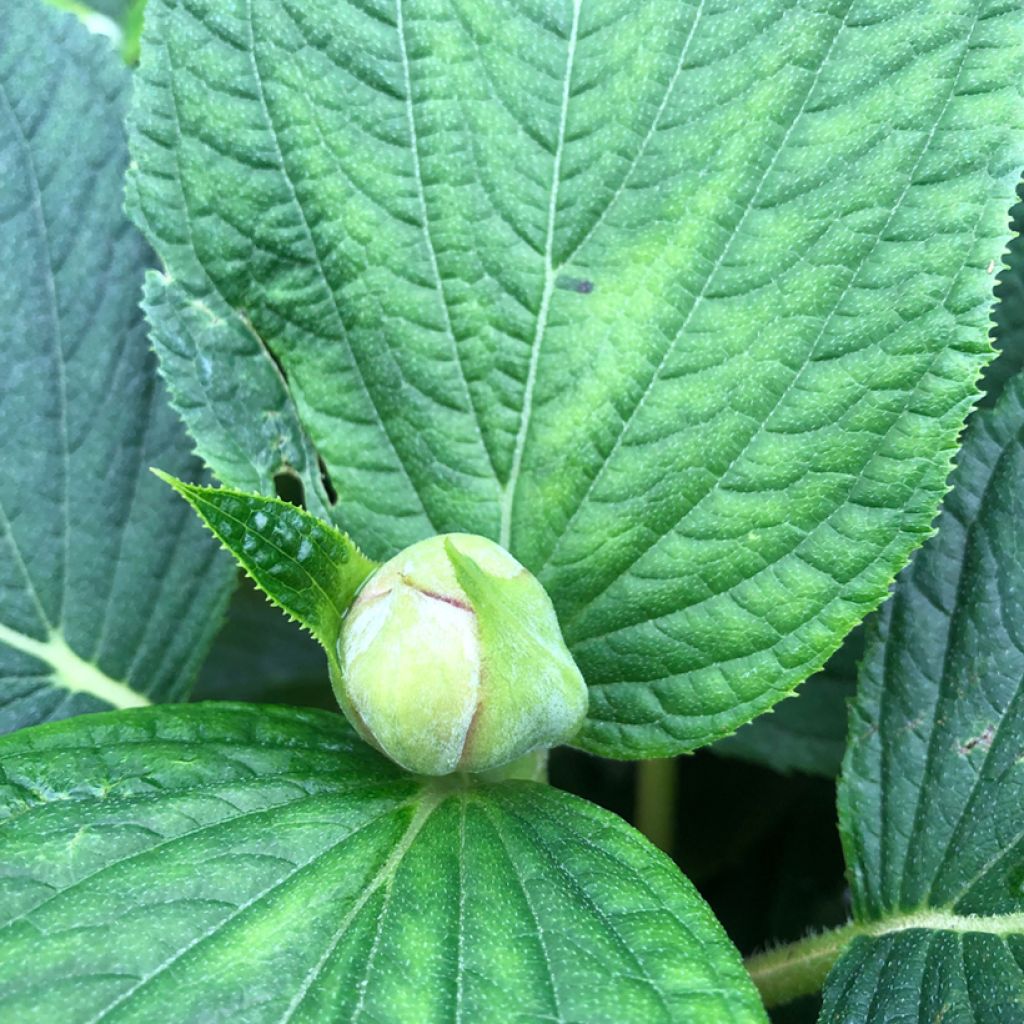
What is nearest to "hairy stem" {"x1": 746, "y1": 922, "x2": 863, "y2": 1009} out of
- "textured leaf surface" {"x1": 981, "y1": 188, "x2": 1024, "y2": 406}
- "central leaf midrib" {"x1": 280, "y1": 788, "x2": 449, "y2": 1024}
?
"central leaf midrib" {"x1": 280, "y1": 788, "x2": 449, "y2": 1024}

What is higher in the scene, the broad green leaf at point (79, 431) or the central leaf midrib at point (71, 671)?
the broad green leaf at point (79, 431)

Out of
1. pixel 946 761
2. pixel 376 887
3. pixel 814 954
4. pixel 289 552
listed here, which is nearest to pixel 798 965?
Answer: pixel 814 954

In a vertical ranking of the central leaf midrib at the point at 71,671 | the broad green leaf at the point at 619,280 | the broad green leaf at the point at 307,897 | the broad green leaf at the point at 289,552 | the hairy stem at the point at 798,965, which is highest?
the broad green leaf at the point at 619,280

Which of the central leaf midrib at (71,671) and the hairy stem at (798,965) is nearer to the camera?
the hairy stem at (798,965)

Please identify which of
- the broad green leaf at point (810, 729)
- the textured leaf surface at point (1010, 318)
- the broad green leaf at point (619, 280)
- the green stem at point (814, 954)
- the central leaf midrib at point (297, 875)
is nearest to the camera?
the central leaf midrib at point (297, 875)

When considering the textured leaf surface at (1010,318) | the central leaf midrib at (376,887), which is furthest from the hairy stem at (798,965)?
the textured leaf surface at (1010,318)

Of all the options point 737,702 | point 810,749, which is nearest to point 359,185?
point 737,702

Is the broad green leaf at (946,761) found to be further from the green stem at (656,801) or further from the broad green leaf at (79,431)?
the broad green leaf at (79,431)

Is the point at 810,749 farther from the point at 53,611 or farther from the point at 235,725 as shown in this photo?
the point at 53,611

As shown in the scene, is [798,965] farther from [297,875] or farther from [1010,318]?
[1010,318]
